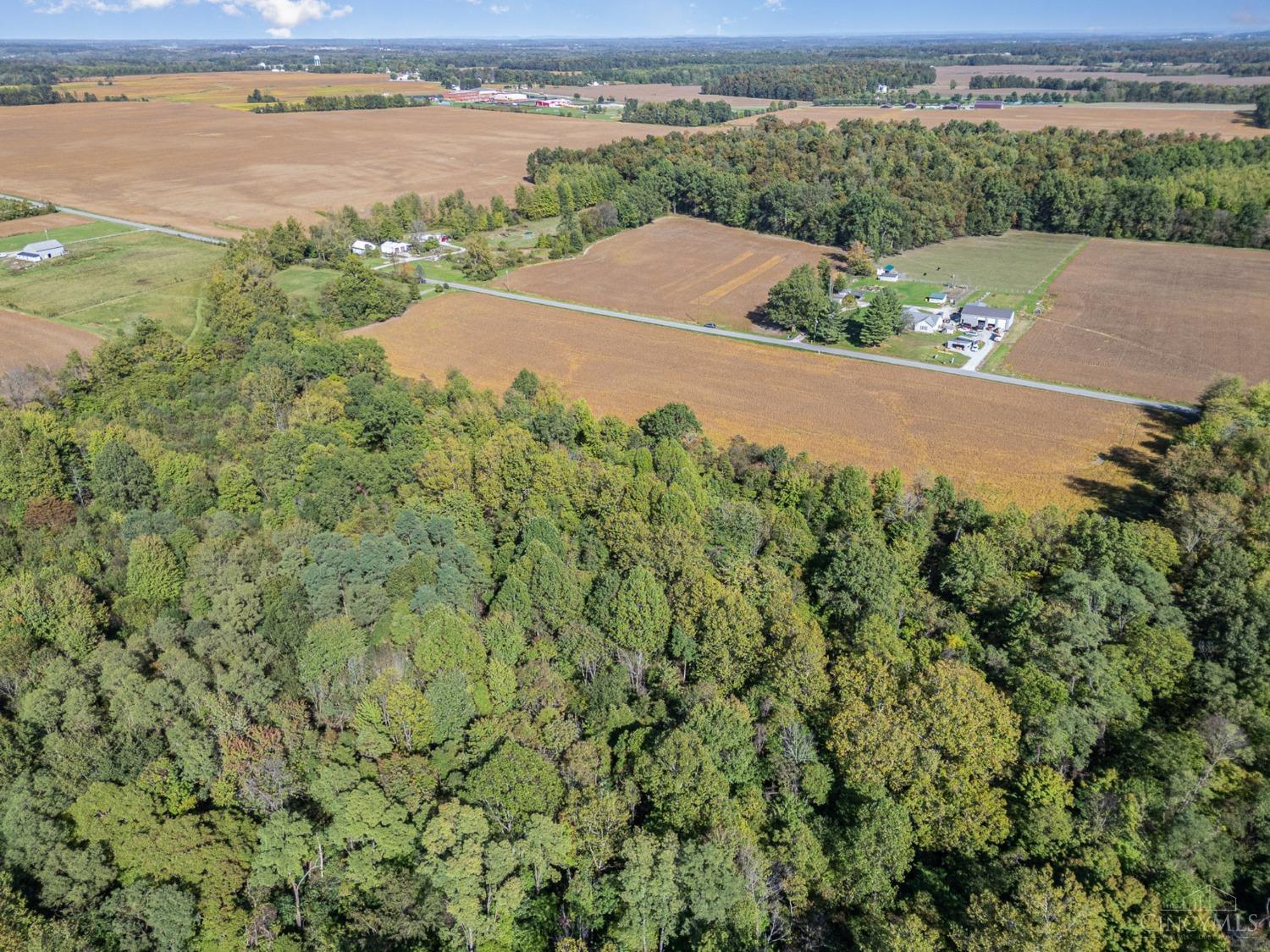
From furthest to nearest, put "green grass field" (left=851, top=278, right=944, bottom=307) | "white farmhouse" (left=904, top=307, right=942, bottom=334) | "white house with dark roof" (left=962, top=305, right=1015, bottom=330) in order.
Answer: "green grass field" (left=851, top=278, right=944, bottom=307)
"white farmhouse" (left=904, top=307, right=942, bottom=334)
"white house with dark roof" (left=962, top=305, right=1015, bottom=330)

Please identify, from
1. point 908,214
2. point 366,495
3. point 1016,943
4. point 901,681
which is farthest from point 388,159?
point 1016,943

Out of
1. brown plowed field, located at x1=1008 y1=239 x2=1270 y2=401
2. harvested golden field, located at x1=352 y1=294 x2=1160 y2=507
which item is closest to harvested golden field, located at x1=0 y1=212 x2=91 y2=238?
harvested golden field, located at x1=352 y1=294 x2=1160 y2=507

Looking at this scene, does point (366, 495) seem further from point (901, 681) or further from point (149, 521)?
point (901, 681)

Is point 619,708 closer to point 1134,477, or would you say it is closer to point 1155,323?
point 1134,477

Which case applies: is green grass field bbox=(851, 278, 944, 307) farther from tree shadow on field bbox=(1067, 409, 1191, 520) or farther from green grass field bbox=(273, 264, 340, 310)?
green grass field bbox=(273, 264, 340, 310)

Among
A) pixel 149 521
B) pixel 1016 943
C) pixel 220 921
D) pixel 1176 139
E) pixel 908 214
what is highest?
pixel 1176 139

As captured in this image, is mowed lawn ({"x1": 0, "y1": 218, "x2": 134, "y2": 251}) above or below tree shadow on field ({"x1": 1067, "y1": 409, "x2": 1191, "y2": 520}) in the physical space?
above
